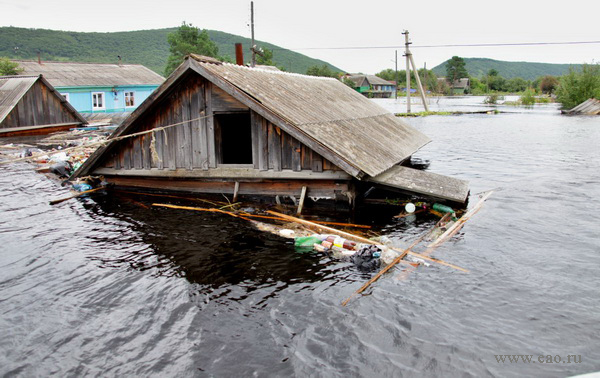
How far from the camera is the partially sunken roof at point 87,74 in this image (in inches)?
1703

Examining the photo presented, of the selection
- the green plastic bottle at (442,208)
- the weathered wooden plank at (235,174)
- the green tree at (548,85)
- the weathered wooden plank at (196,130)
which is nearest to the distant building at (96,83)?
the weathered wooden plank at (235,174)

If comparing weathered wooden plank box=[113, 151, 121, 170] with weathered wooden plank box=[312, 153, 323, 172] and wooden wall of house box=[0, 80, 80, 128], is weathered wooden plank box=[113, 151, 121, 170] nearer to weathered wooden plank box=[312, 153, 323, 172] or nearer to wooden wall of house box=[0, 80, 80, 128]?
weathered wooden plank box=[312, 153, 323, 172]

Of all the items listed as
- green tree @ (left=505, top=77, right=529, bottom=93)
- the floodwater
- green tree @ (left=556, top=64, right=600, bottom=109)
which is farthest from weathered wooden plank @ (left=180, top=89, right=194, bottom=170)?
green tree @ (left=505, top=77, right=529, bottom=93)

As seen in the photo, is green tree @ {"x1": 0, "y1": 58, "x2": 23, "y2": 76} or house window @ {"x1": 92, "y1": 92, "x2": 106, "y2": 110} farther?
house window @ {"x1": 92, "y1": 92, "x2": 106, "y2": 110}

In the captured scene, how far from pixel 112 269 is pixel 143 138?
6.38 meters

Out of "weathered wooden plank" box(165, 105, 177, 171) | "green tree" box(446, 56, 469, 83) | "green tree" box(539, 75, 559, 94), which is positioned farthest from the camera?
"green tree" box(446, 56, 469, 83)

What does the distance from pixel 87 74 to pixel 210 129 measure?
3688 cm

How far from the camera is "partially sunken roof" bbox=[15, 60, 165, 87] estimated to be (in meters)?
43.3

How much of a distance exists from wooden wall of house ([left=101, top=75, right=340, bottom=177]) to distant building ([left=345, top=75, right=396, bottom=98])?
351 ft

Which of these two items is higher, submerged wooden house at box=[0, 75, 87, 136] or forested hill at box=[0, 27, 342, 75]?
forested hill at box=[0, 27, 342, 75]

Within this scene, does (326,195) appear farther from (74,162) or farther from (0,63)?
(0,63)

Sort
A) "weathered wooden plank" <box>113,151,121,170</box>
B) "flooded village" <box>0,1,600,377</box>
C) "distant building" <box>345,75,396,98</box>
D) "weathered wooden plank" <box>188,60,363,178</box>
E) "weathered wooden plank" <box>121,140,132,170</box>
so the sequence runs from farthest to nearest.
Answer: "distant building" <box>345,75,396,98</box> < "weathered wooden plank" <box>113,151,121,170</box> < "weathered wooden plank" <box>121,140,132,170</box> < "weathered wooden plank" <box>188,60,363,178</box> < "flooded village" <box>0,1,600,377</box>

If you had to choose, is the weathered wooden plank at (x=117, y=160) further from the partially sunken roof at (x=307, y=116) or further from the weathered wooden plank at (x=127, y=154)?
the partially sunken roof at (x=307, y=116)

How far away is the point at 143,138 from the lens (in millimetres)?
15570
